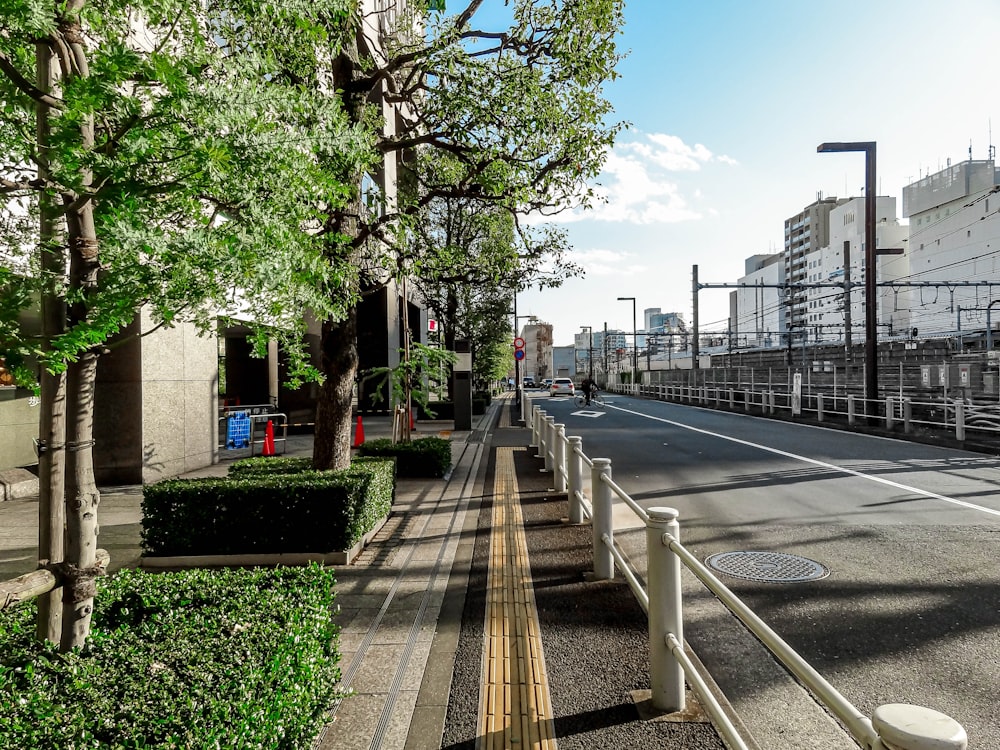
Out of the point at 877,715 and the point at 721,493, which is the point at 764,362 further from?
the point at 877,715

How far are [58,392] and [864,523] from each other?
26.6ft

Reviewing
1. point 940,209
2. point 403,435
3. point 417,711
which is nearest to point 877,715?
point 417,711

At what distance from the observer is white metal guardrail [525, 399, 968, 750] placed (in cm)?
147

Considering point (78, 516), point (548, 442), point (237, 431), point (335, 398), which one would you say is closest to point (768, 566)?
point (335, 398)

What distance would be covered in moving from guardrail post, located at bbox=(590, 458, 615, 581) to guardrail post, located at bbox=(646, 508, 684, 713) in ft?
6.70

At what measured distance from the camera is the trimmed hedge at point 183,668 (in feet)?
7.15

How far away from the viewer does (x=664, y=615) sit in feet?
11.1

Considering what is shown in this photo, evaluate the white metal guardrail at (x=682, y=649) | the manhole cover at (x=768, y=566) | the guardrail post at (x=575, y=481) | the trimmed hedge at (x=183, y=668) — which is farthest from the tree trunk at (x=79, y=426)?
the guardrail post at (x=575, y=481)

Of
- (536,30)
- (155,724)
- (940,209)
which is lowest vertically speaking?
(155,724)

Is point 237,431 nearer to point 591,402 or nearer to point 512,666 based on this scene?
point 512,666

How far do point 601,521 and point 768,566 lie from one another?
5.80 ft

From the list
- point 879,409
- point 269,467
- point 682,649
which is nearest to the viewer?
point 682,649

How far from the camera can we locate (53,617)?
2.92 metres

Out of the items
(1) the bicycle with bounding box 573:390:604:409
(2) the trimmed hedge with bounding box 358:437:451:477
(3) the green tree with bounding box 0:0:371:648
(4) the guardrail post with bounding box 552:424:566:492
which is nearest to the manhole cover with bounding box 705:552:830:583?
(4) the guardrail post with bounding box 552:424:566:492
